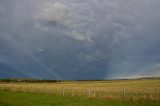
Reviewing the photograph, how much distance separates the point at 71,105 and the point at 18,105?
587cm

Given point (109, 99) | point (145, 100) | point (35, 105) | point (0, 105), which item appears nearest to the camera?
point (0, 105)

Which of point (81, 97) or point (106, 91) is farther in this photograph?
point (106, 91)

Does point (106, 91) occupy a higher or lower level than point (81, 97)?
higher

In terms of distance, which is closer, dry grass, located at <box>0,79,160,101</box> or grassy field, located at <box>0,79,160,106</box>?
grassy field, located at <box>0,79,160,106</box>

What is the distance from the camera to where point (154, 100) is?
38000mm

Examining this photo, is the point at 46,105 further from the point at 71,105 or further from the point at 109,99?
the point at 109,99

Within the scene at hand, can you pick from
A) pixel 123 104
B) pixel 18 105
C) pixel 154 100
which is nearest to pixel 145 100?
pixel 154 100

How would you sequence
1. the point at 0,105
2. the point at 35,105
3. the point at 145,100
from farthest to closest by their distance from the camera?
the point at 145,100
the point at 35,105
the point at 0,105

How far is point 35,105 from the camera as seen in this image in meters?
33.4

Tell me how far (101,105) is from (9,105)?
→ 33.8ft

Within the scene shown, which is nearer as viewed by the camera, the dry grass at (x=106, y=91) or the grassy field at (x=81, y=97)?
the grassy field at (x=81, y=97)

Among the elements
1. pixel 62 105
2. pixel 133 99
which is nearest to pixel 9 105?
pixel 62 105

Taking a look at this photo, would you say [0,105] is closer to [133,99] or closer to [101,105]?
[101,105]

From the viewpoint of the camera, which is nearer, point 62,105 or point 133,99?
point 62,105
